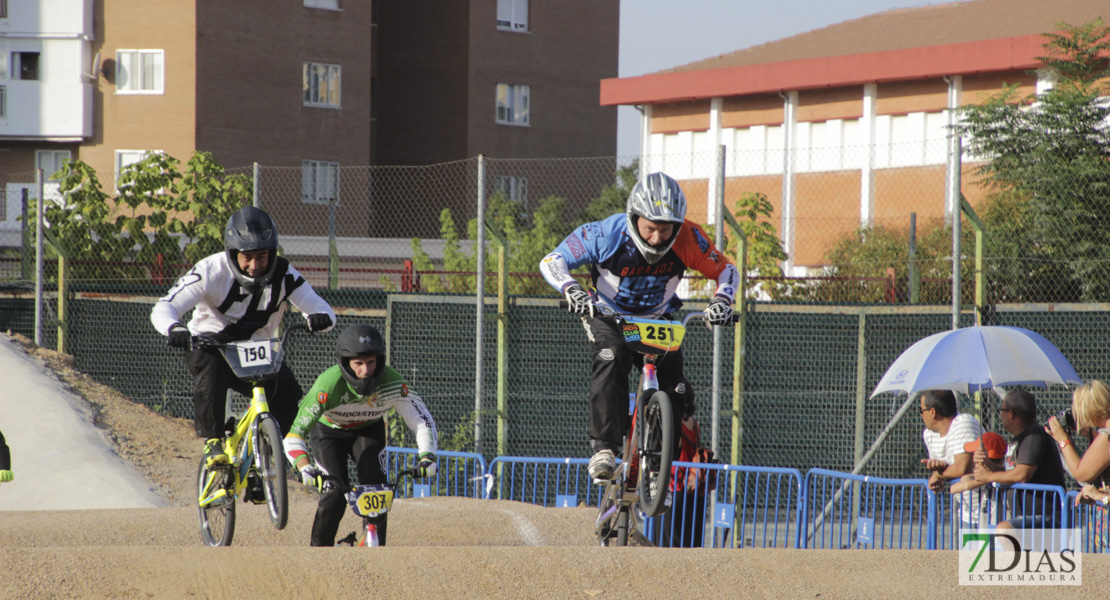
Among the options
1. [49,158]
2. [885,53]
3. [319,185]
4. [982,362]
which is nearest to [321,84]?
[319,185]

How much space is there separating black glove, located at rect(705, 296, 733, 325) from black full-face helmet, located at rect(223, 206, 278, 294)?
2.62 m

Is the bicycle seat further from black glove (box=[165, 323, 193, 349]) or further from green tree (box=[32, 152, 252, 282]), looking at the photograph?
green tree (box=[32, 152, 252, 282])

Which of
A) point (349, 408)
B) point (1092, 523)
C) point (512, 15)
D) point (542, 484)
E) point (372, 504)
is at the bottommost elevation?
point (542, 484)

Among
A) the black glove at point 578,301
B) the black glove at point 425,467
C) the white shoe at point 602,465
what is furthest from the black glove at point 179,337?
the white shoe at point 602,465

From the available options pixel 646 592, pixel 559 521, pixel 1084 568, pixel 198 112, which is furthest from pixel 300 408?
pixel 198 112

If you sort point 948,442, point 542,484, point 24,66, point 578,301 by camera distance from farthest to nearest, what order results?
point 24,66 → point 542,484 → point 948,442 → point 578,301

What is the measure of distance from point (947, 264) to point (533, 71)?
32.3 m

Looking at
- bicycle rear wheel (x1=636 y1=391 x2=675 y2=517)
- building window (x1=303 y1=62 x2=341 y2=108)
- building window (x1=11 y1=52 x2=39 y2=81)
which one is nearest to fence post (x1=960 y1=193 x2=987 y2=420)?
bicycle rear wheel (x1=636 y1=391 x2=675 y2=517)

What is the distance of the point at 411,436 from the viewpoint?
1303 centimetres

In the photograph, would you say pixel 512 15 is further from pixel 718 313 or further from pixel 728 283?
pixel 718 313

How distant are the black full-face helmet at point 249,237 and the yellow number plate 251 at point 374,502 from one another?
1464mm

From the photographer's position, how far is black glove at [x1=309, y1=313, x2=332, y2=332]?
25.2 ft

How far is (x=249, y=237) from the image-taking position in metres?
7.34

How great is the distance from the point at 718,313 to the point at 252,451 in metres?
2.91
